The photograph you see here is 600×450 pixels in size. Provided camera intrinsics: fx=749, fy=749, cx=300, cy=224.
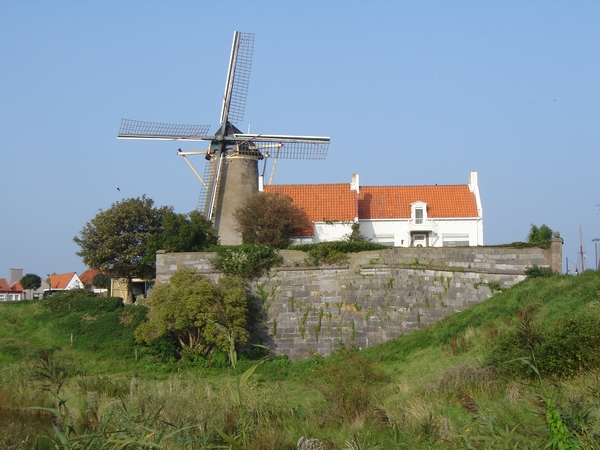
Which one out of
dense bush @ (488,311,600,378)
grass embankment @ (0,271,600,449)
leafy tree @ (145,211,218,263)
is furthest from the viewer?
leafy tree @ (145,211,218,263)

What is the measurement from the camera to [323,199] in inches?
1137

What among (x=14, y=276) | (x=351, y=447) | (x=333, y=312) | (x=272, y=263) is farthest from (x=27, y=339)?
(x=14, y=276)

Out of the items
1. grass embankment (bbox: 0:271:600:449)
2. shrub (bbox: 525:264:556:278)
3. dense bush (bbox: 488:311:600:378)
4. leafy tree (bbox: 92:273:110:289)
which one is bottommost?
grass embankment (bbox: 0:271:600:449)

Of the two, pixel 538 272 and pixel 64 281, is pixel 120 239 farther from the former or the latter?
pixel 64 281

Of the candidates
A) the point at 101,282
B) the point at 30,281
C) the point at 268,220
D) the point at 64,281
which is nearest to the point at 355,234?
the point at 268,220

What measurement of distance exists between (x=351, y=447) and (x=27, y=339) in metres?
16.6

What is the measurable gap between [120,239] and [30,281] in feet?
51.1

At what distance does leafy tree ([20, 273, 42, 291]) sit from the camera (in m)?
43.0

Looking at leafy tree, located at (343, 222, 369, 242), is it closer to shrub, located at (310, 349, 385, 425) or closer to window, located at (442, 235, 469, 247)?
window, located at (442, 235, 469, 247)

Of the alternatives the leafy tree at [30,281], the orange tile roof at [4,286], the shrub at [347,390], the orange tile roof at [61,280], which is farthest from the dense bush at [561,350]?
the orange tile roof at [4,286]

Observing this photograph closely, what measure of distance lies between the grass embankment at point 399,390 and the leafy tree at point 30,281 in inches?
855

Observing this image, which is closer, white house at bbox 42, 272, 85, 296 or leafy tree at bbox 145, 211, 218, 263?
leafy tree at bbox 145, 211, 218, 263

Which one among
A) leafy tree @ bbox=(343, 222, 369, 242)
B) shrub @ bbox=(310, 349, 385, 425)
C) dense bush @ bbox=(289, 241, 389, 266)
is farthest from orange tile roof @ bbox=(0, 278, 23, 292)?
shrub @ bbox=(310, 349, 385, 425)

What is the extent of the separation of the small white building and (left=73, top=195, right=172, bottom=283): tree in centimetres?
564
